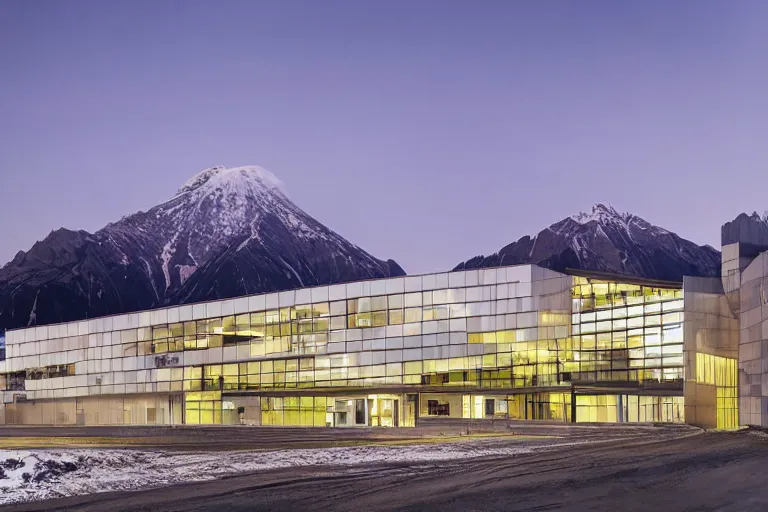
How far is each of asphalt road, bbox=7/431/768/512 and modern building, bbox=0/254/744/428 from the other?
3719 cm

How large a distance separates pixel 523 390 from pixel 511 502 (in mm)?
57020

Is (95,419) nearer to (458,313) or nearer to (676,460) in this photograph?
(458,313)

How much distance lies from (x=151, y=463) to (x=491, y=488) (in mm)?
12202

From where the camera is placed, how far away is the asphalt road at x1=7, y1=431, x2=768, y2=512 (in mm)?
20531

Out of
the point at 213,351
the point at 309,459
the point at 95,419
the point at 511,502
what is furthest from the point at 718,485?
the point at 95,419

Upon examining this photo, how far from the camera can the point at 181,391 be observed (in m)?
97.4

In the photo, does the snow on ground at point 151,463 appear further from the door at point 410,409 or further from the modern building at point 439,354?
the door at point 410,409

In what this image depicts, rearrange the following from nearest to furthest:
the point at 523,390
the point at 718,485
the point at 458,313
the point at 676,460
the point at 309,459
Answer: the point at 718,485
the point at 676,460
the point at 309,459
the point at 523,390
the point at 458,313

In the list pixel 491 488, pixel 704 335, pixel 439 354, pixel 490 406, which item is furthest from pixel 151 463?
pixel 439 354

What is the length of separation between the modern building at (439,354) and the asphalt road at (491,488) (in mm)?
37187

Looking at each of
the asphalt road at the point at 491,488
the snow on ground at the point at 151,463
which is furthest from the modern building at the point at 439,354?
the asphalt road at the point at 491,488

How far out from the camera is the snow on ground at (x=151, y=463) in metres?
25.0

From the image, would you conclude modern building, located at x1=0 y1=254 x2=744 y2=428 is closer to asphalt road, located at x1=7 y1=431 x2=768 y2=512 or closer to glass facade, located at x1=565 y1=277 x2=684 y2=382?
glass facade, located at x1=565 y1=277 x2=684 y2=382

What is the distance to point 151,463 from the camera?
3083 centimetres
